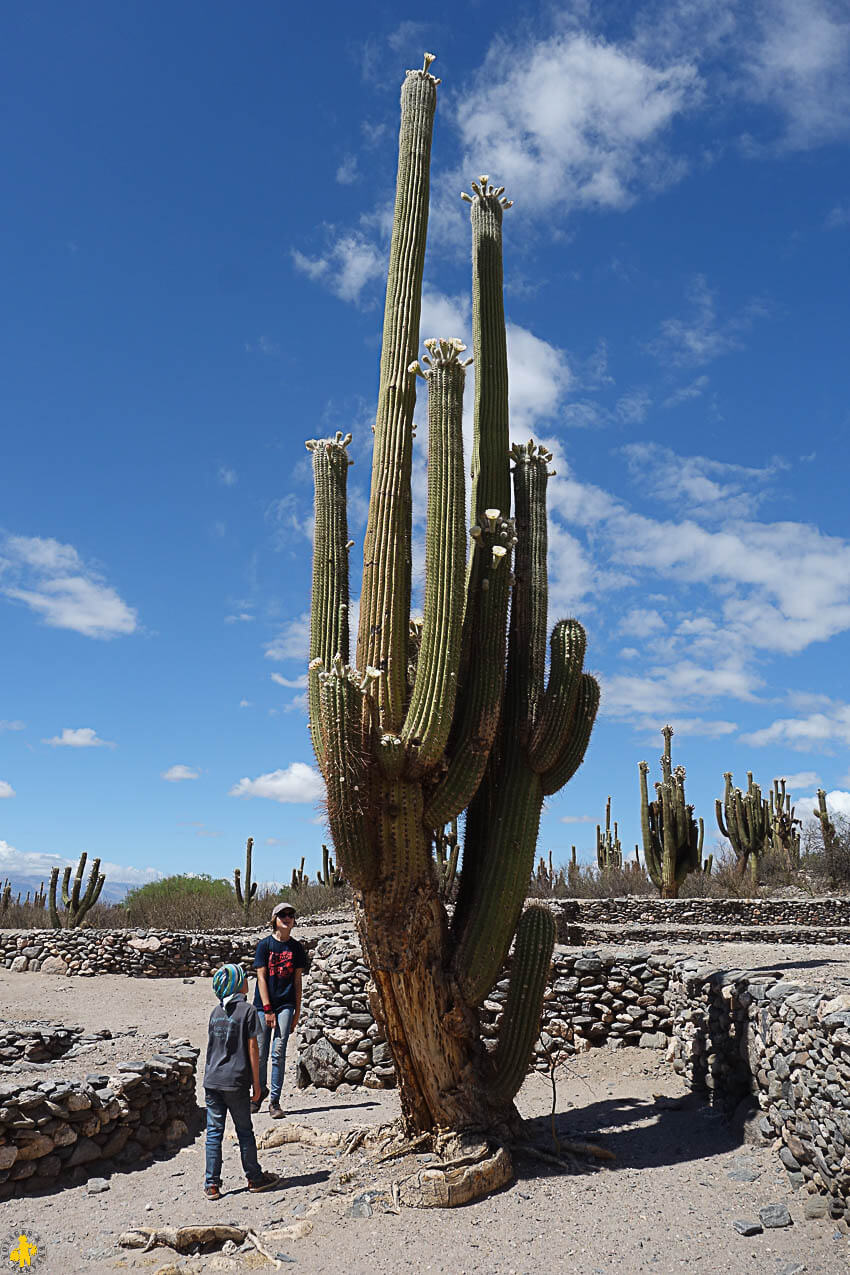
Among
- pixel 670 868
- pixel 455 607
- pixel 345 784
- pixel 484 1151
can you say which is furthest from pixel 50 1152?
pixel 670 868

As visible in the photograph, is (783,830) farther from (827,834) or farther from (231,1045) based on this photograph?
(231,1045)

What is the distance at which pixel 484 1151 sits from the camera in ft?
19.5

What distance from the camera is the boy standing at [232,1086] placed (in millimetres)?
5797

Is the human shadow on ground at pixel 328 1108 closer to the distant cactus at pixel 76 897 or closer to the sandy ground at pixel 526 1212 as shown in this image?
the sandy ground at pixel 526 1212

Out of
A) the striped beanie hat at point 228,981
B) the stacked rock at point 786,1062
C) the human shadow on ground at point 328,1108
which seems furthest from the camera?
the human shadow on ground at point 328,1108

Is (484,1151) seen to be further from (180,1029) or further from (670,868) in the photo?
(670,868)

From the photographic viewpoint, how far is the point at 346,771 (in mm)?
5734

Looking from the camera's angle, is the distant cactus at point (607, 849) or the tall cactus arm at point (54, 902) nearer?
the tall cactus arm at point (54, 902)

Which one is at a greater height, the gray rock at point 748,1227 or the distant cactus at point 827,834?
the distant cactus at point 827,834

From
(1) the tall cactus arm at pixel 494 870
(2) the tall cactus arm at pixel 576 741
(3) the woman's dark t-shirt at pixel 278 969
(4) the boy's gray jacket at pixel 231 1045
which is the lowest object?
(4) the boy's gray jacket at pixel 231 1045

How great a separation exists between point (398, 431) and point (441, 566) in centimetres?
123

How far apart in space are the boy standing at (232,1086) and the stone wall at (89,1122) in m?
1.20

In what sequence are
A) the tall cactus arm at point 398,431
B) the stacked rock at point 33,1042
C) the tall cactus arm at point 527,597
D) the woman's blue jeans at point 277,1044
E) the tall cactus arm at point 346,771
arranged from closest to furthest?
the tall cactus arm at point 346,771
the tall cactus arm at point 398,431
the tall cactus arm at point 527,597
the woman's blue jeans at point 277,1044
the stacked rock at point 33,1042

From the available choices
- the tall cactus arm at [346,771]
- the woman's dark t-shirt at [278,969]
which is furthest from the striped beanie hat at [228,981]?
the woman's dark t-shirt at [278,969]
